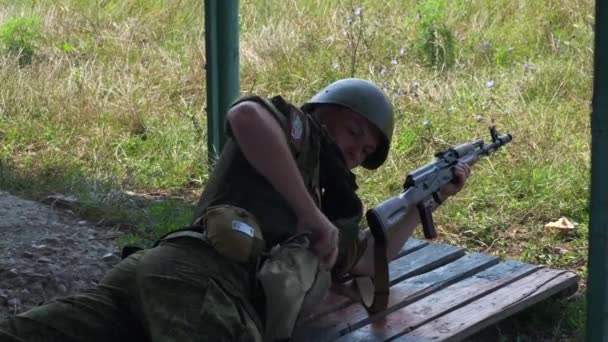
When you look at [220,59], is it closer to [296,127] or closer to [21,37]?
[296,127]

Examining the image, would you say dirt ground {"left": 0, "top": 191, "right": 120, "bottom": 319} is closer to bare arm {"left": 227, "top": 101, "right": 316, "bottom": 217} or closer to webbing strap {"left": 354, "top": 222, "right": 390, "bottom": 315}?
webbing strap {"left": 354, "top": 222, "right": 390, "bottom": 315}

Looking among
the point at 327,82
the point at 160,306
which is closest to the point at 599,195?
the point at 160,306

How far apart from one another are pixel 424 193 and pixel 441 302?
0.48 m

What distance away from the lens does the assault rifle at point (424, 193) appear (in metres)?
3.50

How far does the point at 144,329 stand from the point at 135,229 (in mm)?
1922

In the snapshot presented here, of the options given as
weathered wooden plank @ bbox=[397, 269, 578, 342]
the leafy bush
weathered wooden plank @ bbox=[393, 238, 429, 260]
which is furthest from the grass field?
weathered wooden plank @ bbox=[393, 238, 429, 260]

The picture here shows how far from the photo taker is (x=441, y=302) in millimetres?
3971

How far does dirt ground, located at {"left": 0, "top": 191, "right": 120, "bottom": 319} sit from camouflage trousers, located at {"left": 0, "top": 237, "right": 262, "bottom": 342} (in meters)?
0.92

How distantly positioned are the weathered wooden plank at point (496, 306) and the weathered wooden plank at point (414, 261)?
12.2 inches

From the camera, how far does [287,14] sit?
26.8 ft

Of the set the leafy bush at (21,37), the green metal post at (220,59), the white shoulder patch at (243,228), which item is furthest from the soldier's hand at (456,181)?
the leafy bush at (21,37)

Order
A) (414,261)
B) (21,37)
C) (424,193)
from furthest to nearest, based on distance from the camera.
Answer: (21,37)
(414,261)
(424,193)

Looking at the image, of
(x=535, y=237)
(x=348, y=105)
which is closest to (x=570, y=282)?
(x=535, y=237)

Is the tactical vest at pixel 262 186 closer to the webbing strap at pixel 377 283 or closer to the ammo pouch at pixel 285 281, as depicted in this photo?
the ammo pouch at pixel 285 281
